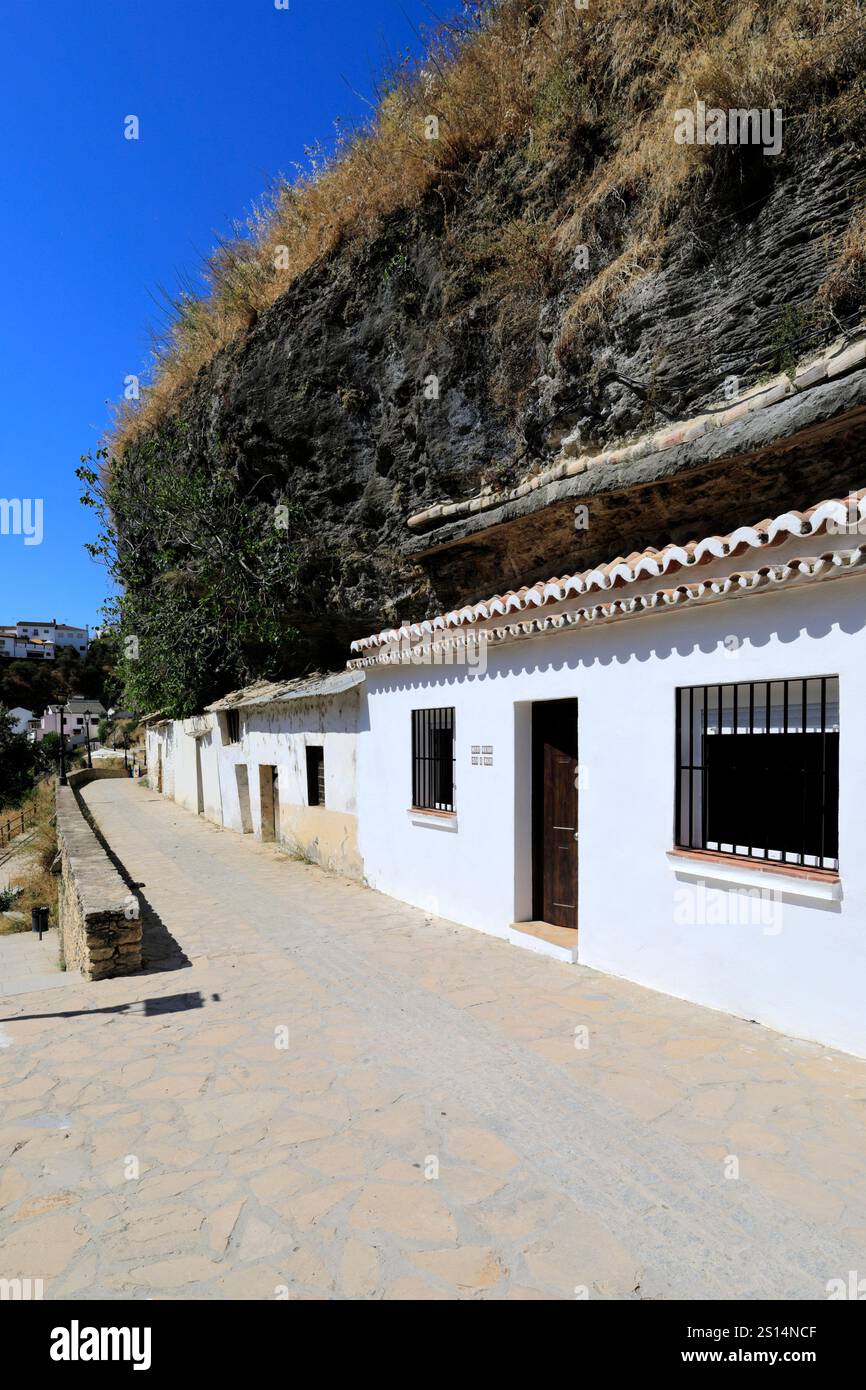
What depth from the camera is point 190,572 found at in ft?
60.3

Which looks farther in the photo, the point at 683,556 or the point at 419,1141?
the point at 683,556

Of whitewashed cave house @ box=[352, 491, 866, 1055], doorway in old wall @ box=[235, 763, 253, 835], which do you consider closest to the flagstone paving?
whitewashed cave house @ box=[352, 491, 866, 1055]

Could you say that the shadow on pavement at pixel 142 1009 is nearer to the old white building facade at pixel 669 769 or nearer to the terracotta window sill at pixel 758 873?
the old white building facade at pixel 669 769

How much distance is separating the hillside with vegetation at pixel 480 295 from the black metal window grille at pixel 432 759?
317 centimetres

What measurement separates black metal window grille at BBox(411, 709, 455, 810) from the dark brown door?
150 cm

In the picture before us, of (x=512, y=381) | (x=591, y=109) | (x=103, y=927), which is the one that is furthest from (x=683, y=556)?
(x=591, y=109)

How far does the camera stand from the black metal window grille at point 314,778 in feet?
42.0

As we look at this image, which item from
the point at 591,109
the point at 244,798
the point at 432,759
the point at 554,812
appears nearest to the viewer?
the point at 554,812

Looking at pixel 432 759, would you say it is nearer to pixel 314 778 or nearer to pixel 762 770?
pixel 314 778

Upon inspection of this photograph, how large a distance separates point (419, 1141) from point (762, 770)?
10.7ft

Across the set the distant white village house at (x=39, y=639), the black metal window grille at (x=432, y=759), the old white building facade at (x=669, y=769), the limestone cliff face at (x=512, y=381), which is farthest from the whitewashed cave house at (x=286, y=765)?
the distant white village house at (x=39, y=639)

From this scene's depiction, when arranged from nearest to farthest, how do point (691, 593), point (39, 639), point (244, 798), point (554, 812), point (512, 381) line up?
1. point (691, 593)
2. point (554, 812)
3. point (512, 381)
4. point (244, 798)
5. point (39, 639)

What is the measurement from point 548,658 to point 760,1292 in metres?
4.95
